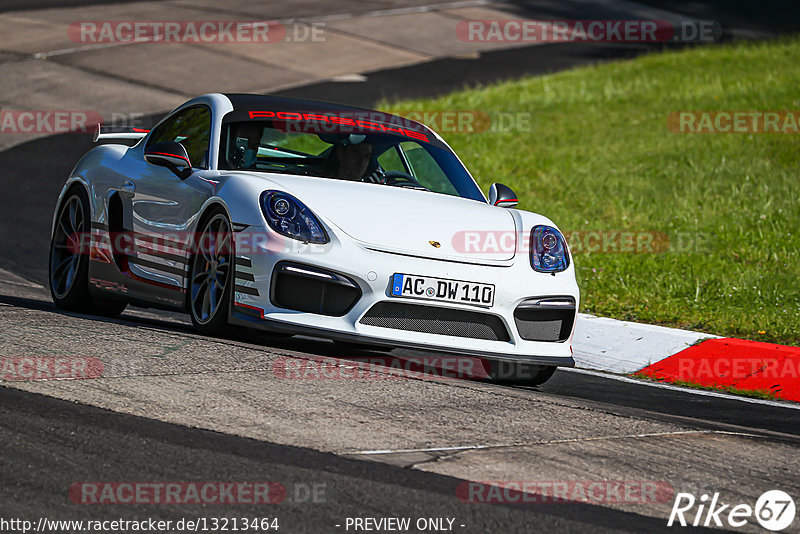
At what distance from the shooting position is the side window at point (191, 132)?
285 inches

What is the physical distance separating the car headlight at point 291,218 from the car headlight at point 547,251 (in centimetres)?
121

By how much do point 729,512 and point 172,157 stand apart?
A: 3929 mm

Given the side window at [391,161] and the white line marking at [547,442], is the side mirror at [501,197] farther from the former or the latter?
the white line marking at [547,442]

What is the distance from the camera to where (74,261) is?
8.00 metres

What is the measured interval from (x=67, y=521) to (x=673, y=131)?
12.9 m

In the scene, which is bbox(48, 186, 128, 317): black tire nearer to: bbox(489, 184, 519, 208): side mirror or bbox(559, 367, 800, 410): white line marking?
bbox(489, 184, 519, 208): side mirror

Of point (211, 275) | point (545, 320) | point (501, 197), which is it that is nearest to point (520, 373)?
point (545, 320)

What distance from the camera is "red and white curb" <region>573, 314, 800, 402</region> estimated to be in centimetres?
746

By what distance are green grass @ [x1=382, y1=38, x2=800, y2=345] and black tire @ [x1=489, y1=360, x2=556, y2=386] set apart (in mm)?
2140

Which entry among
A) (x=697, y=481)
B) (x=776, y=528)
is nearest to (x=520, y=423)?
(x=697, y=481)

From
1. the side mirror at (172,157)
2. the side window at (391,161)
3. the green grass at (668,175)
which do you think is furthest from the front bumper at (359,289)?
the green grass at (668,175)

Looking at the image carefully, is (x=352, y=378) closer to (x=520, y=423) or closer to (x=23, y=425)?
(x=520, y=423)

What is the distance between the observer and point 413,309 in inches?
241

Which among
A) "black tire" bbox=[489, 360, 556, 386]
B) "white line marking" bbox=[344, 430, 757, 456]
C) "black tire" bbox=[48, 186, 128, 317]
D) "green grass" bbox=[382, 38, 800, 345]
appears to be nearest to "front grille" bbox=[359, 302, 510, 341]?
"black tire" bbox=[489, 360, 556, 386]
